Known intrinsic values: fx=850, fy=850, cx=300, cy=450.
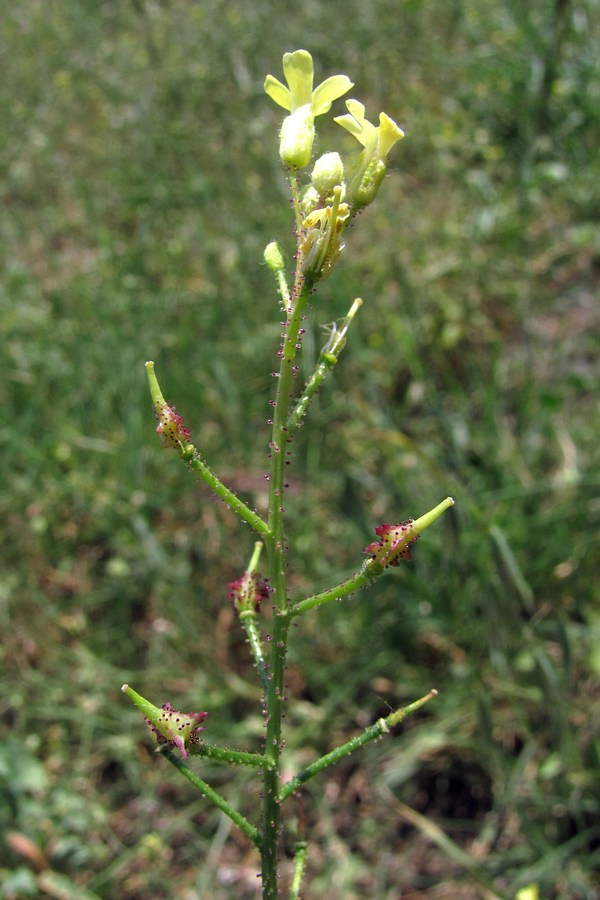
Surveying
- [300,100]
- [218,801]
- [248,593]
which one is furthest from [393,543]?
[300,100]

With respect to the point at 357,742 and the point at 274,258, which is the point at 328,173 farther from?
the point at 357,742

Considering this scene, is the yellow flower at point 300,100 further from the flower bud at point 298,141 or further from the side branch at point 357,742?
the side branch at point 357,742

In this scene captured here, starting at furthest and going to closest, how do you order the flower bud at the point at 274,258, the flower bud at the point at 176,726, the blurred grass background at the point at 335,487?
the blurred grass background at the point at 335,487 → the flower bud at the point at 274,258 → the flower bud at the point at 176,726

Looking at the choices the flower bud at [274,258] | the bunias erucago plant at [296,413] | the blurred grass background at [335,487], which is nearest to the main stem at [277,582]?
the bunias erucago plant at [296,413]

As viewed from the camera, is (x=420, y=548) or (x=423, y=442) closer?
(x=420, y=548)

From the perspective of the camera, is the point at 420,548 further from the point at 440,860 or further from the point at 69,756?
the point at 69,756

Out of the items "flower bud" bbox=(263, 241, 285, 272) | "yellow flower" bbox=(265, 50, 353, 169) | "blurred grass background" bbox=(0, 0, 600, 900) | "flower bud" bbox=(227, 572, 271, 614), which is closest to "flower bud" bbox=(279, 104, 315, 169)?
"yellow flower" bbox=(265, 50, 353, 169)

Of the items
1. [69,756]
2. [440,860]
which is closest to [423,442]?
[440,860]
